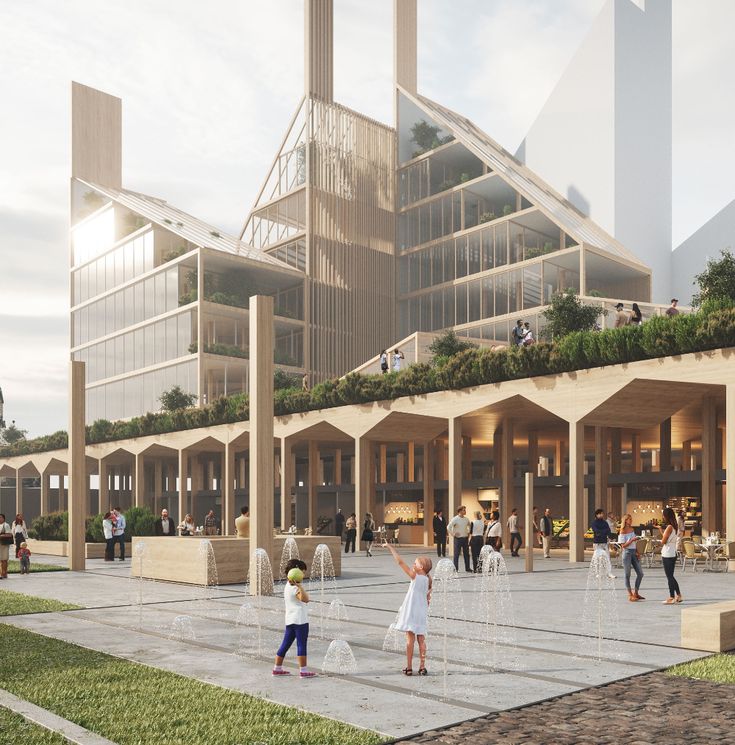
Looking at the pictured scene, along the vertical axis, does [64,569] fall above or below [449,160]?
below

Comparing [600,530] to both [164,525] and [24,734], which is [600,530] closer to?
[24,734]

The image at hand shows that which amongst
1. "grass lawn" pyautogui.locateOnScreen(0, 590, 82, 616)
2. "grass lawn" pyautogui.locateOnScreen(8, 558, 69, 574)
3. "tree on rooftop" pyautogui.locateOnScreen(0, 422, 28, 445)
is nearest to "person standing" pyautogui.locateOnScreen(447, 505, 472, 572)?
"grass lawn" pyautogui.locateOnScreen(0, 590, 82, 616)

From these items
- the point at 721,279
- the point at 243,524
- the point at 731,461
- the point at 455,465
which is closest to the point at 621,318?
the point at 721,279

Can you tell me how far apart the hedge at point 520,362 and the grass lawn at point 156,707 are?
15.9 metres

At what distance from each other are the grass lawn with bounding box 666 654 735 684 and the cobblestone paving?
27cm

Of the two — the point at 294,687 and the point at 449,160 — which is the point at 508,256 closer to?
the point at 449,160

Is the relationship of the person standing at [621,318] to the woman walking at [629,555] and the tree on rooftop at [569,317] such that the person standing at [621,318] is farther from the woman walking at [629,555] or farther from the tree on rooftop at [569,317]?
the woman walking at [629,555]

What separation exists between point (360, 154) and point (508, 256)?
40.7ft

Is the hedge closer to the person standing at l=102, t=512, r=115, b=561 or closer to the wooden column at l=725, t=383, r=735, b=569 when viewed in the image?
the wooden column at l=725, t=383, r=735, b=569

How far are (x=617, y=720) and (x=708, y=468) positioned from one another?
65.4 ft

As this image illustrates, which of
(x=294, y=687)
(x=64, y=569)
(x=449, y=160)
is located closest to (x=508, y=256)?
(x=449, y=160)

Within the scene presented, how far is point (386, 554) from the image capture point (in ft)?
99.0

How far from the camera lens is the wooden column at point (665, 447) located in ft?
93.5

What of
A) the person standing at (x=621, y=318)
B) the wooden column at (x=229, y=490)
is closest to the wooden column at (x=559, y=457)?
the person standing at (x=621, y=318)
